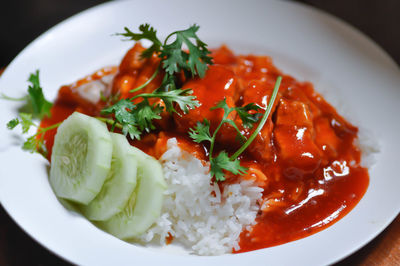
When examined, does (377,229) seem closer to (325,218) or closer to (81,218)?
(325,218)

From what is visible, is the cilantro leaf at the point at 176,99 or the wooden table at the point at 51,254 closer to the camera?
the wooden table at the point at 51,254

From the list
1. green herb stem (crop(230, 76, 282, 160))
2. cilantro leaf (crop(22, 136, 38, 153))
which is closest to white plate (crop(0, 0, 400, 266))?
cilantro leaf (crop(22, 136, 38, 153))

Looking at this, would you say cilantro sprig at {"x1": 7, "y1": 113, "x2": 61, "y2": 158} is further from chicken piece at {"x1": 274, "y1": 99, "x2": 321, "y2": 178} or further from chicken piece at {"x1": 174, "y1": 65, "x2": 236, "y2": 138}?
chicken piece at {"x1": 274, "y1": 99, "x2": 321, "y2": 178}

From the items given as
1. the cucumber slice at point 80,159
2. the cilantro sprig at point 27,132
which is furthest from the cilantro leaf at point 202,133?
the cilantro sprig at point 27,132

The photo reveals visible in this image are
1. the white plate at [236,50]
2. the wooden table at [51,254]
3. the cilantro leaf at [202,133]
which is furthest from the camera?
the cilantro leaf at [202,133]

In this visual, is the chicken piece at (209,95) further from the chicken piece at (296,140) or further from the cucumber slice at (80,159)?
the cucumber slice at (80,159)

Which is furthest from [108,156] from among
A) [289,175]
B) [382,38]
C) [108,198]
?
[382,38]

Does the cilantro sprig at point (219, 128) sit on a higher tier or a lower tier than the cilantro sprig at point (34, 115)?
higher
